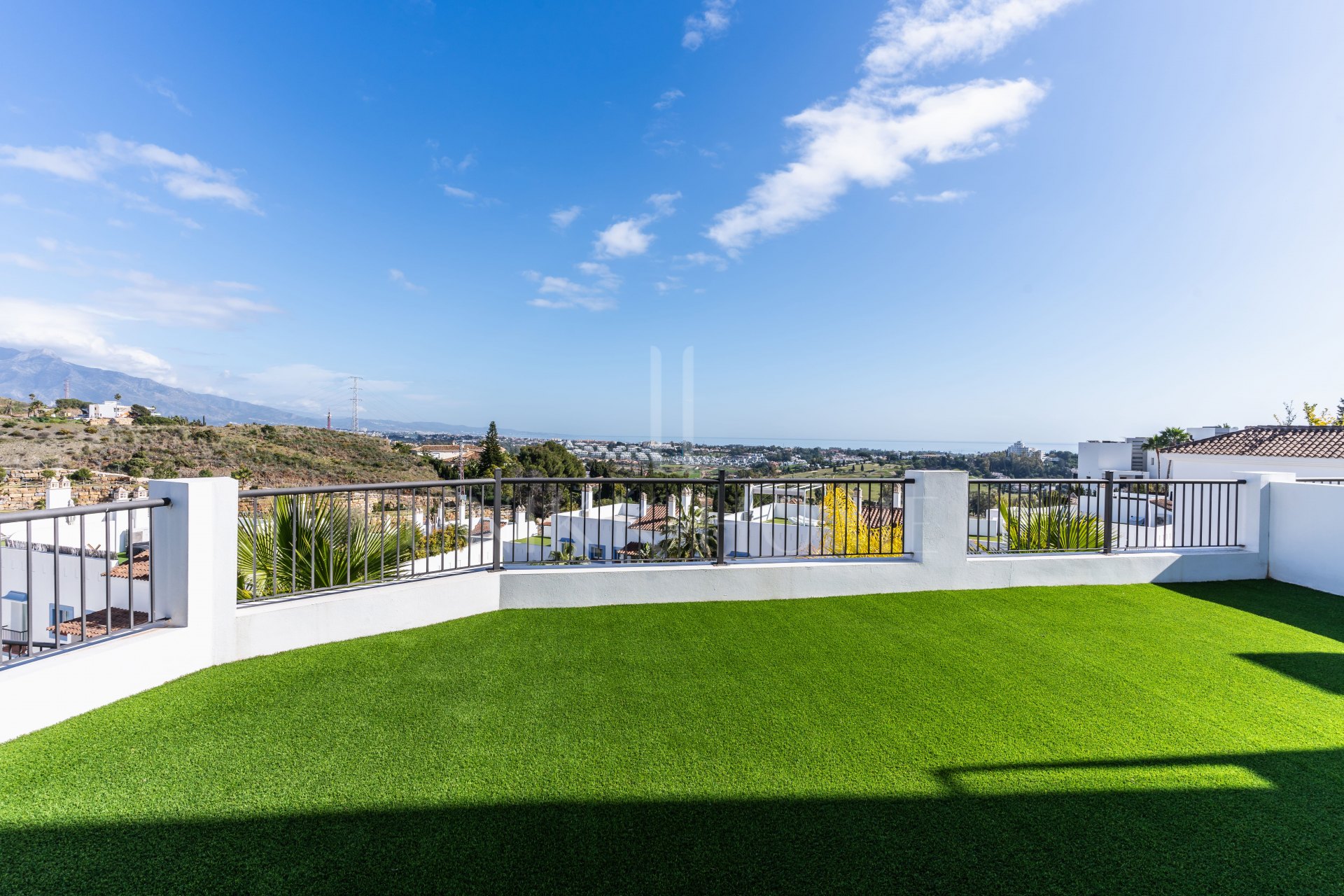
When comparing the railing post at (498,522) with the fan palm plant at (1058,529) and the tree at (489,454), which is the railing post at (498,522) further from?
the tree at (489,454)

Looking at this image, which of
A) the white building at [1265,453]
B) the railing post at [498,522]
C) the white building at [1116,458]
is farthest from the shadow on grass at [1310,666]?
the white building at [1116,458]

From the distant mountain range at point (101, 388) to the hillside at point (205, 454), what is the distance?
12.2 metres

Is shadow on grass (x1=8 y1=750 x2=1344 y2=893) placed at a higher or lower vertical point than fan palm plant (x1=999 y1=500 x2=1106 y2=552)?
lower

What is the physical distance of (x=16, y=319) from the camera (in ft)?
179

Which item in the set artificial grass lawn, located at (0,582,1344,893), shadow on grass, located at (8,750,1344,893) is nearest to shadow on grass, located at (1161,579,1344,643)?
artificial grass lawn, located at (0,582,1344,893)

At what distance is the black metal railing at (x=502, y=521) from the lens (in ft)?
14.1

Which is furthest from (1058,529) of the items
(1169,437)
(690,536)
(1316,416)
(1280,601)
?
(1169,437)

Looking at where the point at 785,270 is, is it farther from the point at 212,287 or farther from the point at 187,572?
the point at 212,287

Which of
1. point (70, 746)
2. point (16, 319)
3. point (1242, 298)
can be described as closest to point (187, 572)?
point (70, 746)

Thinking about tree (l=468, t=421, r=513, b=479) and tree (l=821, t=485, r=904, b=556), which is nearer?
tree (l=821, t=485, r=904, b=556)

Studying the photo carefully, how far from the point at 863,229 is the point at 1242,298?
33.5 feet

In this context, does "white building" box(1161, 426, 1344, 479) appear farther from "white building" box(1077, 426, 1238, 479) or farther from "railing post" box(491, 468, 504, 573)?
"railing post" box(491, 468, 504, 573)

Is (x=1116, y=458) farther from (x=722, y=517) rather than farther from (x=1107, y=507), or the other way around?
(x=722, y=517)

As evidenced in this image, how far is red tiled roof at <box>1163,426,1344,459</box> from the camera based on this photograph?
17.5m
